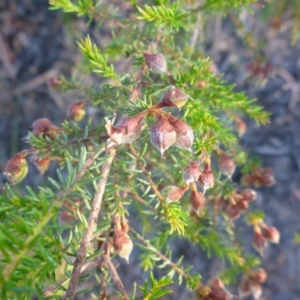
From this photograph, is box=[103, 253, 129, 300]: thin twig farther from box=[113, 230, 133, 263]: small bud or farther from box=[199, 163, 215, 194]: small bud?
box=[199, 163, 215, 194]: small bud

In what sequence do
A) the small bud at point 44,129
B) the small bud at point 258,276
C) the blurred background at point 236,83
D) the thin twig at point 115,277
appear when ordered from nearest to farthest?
the thin twig at point 115,277
the small bud at point 44,129
the small bud at point 258,276
the blurred background at point 236,83

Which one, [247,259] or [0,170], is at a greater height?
[247,259]

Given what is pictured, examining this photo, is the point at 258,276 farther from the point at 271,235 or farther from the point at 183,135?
the point at 183,135

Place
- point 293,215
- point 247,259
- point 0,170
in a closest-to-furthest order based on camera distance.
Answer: point 247,259
point 293,215
point 0,170

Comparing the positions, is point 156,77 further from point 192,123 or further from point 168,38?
point 192,123

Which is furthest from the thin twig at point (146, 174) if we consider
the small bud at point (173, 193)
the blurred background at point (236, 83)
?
the blurred background at point (236, 83)

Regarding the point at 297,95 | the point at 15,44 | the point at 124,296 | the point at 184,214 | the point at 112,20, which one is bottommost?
the point at 15,44

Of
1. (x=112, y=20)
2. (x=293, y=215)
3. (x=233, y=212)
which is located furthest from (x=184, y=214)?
(x=293, y=215)

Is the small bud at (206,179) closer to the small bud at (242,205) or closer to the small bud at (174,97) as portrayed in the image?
the small bud at (174,97)
